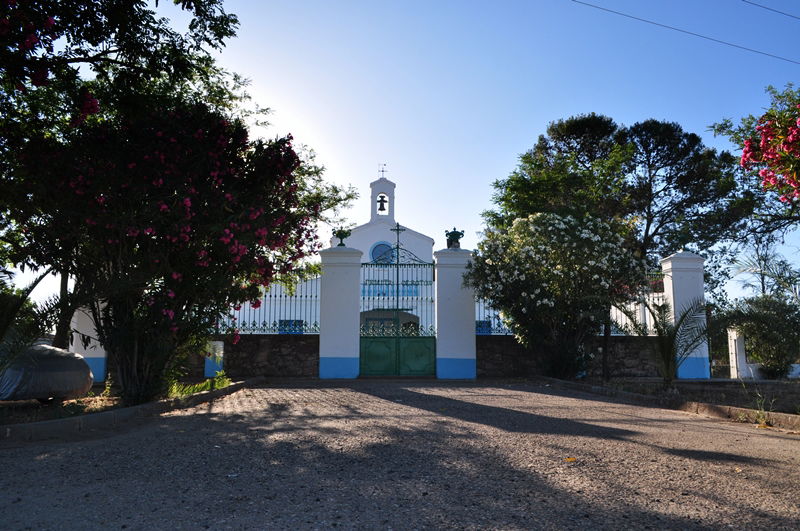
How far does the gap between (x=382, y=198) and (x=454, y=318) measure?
584 inches

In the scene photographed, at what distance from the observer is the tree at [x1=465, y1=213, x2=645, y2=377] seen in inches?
498

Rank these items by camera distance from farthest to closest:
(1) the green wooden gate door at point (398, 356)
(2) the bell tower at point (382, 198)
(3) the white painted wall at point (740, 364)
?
(2) the bell tower at point (382, 198) → (3) the white painted wall at point (740, 364) → (1) the green wooden gate door at point (398, 356)

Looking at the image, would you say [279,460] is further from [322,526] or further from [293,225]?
[293,225]

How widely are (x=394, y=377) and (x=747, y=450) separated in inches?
378

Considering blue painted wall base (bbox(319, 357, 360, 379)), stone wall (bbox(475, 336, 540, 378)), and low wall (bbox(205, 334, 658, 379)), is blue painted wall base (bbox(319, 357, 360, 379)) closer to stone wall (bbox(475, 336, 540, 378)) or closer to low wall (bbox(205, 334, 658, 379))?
low wall (bbox(205, 334, 658, 379))

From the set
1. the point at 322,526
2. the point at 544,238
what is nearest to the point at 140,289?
the point at 322,526

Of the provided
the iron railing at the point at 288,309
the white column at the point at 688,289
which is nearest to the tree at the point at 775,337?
the white column at the point at 688,289

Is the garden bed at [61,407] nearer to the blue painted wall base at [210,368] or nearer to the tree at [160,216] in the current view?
the tree at [160,216]

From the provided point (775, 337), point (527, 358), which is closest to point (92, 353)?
point (527, 358)

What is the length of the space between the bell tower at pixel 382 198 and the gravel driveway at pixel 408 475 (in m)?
22.1

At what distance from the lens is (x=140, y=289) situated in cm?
772

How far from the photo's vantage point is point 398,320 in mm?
14055

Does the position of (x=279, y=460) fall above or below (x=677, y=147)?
below

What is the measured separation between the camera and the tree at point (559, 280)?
12.6 m
